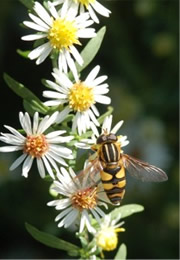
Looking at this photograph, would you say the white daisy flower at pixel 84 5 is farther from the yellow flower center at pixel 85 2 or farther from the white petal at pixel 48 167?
the white petal at pixel 48 167

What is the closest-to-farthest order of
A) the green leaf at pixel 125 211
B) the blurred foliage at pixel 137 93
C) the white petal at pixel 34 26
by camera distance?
the white petal at pixel 34 26
the green leaf at pixel 125 211
the blurred foliage at pixel 137 93

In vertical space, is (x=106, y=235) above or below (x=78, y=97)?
below

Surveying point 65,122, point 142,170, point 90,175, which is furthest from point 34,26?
point 142,170

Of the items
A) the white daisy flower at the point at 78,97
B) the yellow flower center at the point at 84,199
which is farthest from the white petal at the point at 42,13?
the yellow flower center at the point at 84,199

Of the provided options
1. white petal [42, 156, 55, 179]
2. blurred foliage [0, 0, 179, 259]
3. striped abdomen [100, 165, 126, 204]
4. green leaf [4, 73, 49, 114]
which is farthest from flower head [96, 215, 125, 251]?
blurred foliage [0, 0, 179, 259]

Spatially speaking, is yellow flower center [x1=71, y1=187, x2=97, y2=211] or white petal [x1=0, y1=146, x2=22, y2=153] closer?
white petal [x1=0, y1=146, x2=22, y2=153]

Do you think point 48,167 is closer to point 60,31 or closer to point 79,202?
point 79,202

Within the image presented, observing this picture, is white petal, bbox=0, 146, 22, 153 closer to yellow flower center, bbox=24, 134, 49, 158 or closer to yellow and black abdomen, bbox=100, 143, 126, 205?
yellow flower center, bbox=24, 134, 49, 158
